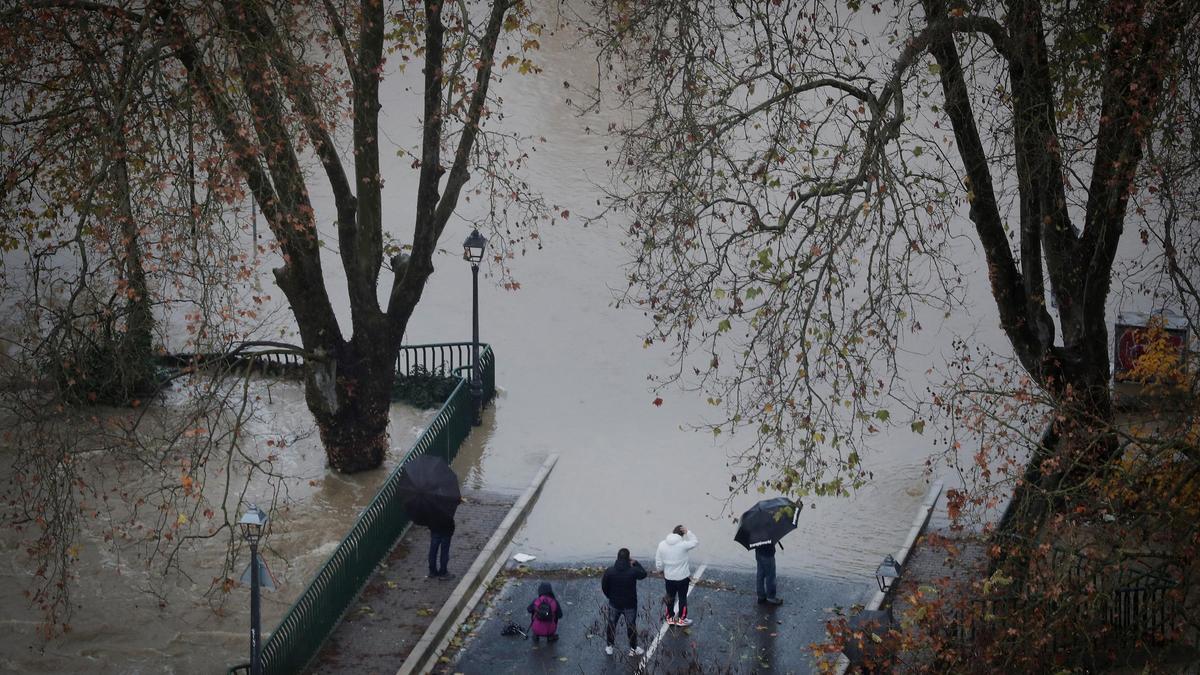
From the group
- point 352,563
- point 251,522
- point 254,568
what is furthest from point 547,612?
point 251,522

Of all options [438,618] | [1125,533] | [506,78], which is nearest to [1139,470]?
[1125,533]

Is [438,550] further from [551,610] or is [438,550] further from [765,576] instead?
[765,576]

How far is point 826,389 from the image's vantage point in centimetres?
2273

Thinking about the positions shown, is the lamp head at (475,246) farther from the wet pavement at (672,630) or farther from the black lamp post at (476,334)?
the wet pavement at (672,630)

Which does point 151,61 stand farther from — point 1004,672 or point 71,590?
point 1004,672

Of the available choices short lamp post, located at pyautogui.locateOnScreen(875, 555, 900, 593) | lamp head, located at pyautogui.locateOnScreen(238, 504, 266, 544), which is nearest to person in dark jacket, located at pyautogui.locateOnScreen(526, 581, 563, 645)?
lamp head, located at pyautogui.locateOnScreen(238, 504, 266, 544)

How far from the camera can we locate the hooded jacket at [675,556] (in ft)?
49.5

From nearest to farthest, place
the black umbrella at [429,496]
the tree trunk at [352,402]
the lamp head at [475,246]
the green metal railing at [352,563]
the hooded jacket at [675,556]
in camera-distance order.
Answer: the green metal railing at [352,563] → the hooded jacket at [675,556] → the black umbrella at [429,496] → the tree trunk at [352,402] → the lamp head at [475,246]

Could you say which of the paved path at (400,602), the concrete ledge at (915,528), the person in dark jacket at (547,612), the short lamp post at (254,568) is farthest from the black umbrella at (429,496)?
the concrete ledge at (915,528)

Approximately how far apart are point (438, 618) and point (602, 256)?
14379 mm

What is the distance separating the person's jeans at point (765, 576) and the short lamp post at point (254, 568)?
5.93 metres

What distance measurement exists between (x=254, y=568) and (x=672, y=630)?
5066 mm

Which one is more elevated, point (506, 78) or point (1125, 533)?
point (506, 78)

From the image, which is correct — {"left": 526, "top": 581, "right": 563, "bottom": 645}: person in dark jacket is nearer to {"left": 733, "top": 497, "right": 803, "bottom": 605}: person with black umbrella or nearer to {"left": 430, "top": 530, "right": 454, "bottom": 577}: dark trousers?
{"left": 430, "top": 530, "right": 454, "bottom": 577}: dark trousers
